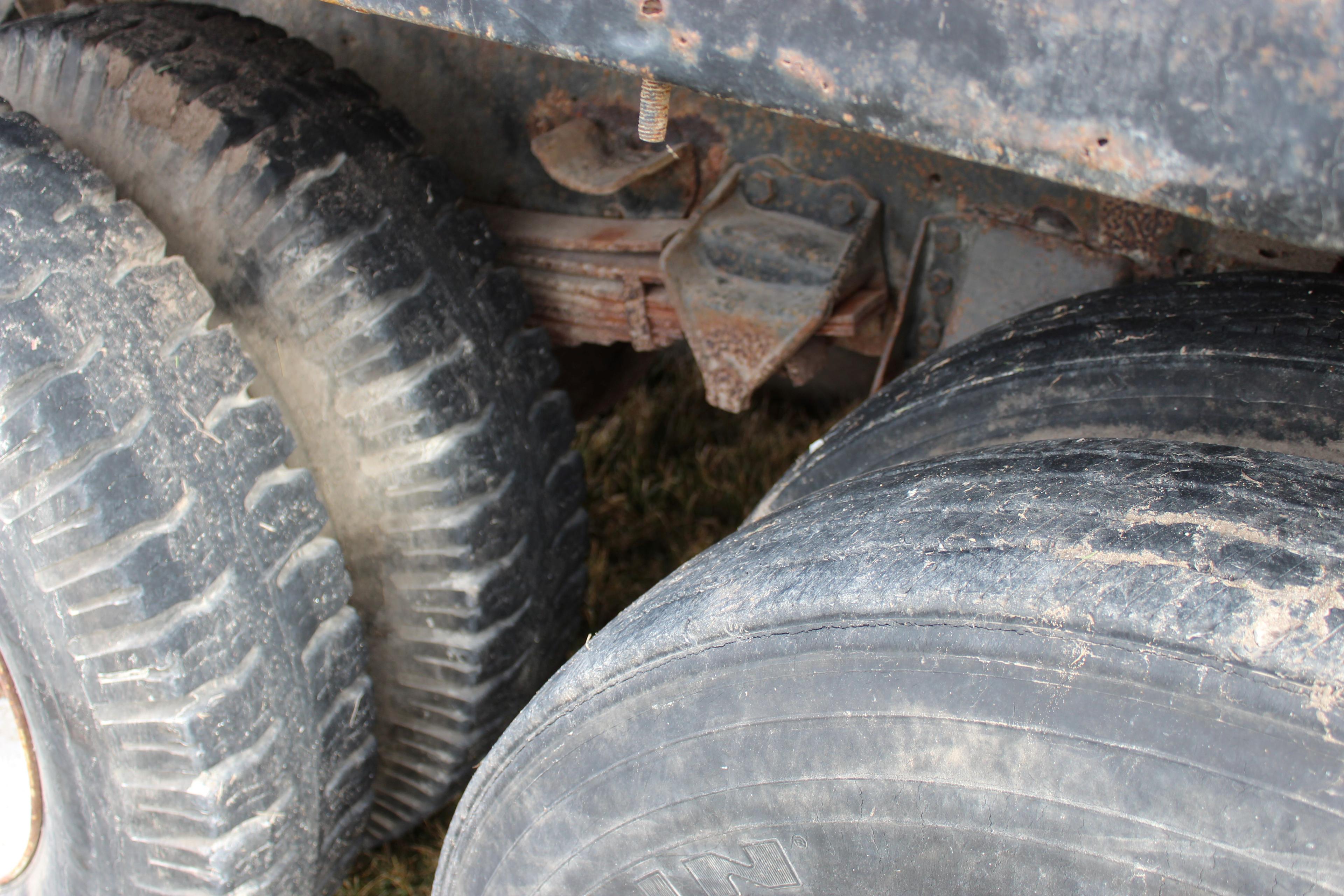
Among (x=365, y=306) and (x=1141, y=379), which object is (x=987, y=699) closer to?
(x=1141, y=379)

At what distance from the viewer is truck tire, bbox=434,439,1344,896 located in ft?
2.07

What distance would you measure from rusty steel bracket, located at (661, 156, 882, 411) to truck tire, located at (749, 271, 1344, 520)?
0.20 m

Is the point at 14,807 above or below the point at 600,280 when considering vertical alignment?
below

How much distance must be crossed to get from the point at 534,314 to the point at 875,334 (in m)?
0.54

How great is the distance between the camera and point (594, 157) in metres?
1.44

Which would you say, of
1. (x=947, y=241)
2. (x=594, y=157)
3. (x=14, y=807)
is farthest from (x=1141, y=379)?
(x=14, y=807)

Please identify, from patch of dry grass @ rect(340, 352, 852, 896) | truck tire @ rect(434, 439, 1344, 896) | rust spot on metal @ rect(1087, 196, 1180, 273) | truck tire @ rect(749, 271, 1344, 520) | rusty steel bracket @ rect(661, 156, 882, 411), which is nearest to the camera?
truck tire @ rect(434, 439, 1344, 896)

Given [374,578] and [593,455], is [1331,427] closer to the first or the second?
[374,578]

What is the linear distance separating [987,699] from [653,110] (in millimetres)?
481

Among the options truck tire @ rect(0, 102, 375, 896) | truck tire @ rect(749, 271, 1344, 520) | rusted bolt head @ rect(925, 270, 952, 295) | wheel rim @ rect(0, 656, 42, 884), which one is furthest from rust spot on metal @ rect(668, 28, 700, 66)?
wheel rim @ rect(0, 656, 42, 884)

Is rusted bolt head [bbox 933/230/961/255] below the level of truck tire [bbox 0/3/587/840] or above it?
A: above

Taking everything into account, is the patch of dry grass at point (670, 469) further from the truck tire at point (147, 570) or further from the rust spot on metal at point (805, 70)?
the rust spot on metal at point (805, 70)

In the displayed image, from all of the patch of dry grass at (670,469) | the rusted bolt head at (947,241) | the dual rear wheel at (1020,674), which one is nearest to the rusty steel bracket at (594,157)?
the rusted bolt head at (947,241)

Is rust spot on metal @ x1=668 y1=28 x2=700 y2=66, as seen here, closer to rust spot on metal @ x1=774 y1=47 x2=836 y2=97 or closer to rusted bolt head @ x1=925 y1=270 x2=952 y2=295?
rust spot on metal @ x1=774 y1=47 x2=836 y2=97
